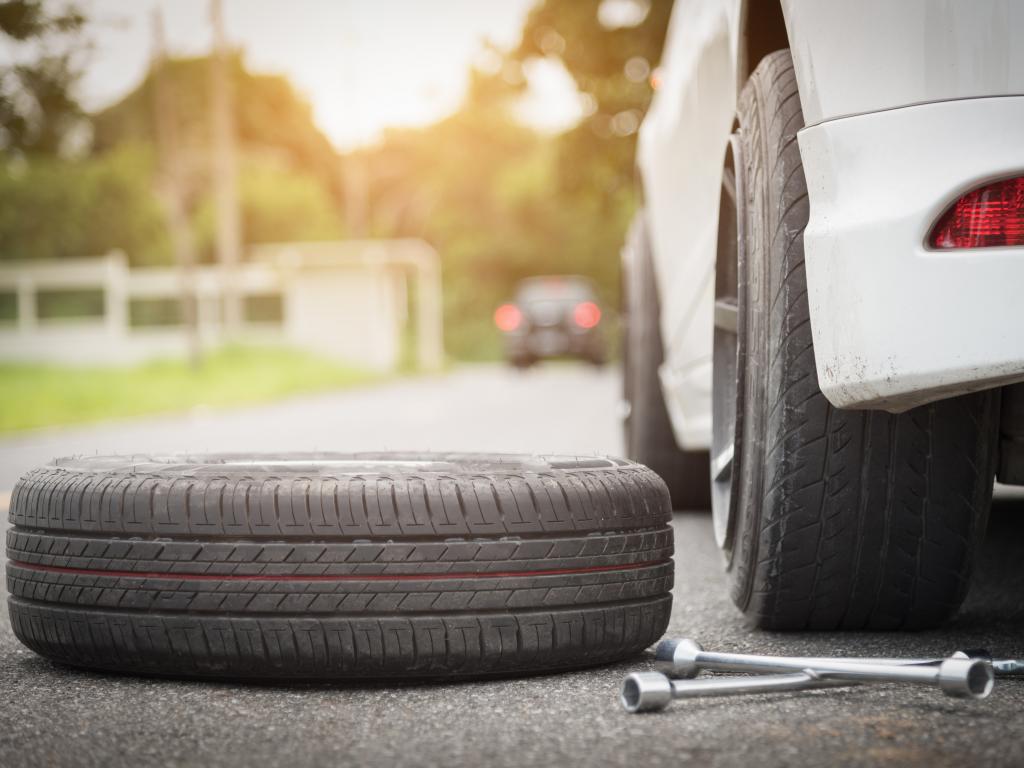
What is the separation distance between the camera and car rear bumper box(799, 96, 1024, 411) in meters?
2.06

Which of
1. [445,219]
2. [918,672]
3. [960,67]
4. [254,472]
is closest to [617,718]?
[918,672]

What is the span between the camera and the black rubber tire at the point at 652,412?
5.01 metres

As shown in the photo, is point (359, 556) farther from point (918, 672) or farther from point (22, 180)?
point (22, 180)

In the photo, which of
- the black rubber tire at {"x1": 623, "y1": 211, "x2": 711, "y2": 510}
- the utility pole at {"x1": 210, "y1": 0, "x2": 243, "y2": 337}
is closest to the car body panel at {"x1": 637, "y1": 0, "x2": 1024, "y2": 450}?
the black rubber tire at {"x1": 623, "y1": 211, "x2": 711, "y2": 510}

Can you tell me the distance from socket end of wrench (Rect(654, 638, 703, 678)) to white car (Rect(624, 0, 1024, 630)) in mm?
318

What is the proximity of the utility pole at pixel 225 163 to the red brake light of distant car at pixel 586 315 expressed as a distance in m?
7.17

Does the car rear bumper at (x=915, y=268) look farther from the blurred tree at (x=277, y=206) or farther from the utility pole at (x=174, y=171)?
the blurred tree at (x=277, y=206)

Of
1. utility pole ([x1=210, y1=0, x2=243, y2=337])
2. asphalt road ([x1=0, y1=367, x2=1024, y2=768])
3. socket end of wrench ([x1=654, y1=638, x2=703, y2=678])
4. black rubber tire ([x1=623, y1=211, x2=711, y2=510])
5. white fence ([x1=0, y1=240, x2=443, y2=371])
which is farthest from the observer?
white fence ([x1=0, y1=240, x2=443, y2=371])

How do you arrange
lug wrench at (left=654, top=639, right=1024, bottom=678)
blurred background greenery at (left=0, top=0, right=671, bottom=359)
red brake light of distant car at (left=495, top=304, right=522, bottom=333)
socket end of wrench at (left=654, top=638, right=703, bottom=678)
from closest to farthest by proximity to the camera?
1. lug wrench at (left=654, top=639, right=1024, bottom=678)
2. socket end of wrench at (left=654, top=638, right=703, bottom=678)
3. blurred background greenery at (left=0, top=0, right=671, bottom=359)
4. red brake light of distant car at (left=495, top=304, right=522, bottom=333)

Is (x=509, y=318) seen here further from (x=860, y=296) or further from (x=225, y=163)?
(x=860, y=296)

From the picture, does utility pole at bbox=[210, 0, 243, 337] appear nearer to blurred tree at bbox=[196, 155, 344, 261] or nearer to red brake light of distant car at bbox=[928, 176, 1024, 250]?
red brake light of distant car at bbox=[928, 176, 1024, 250]

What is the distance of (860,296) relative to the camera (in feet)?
7.13

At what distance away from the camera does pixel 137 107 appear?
46156 mm

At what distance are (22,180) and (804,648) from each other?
31804 millimetres
